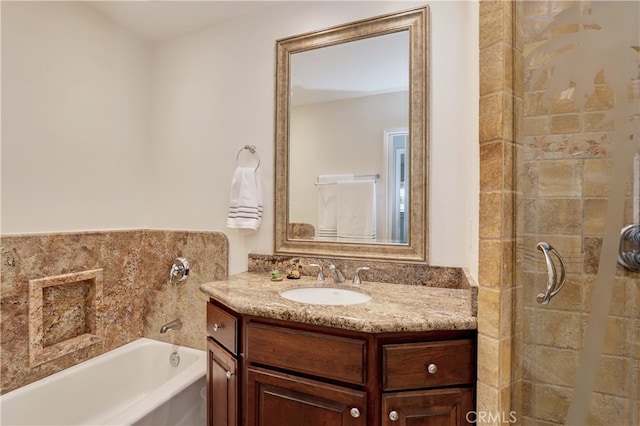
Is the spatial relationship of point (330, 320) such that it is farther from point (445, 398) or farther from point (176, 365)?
point (176, 365)

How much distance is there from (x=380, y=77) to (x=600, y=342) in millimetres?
1407

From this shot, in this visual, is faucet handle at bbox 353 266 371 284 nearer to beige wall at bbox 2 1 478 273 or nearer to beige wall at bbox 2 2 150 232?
beige wall at bbox 2 1 478 273

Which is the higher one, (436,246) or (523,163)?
(523,163)

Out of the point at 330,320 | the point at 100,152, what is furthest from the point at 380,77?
the point at 100,152

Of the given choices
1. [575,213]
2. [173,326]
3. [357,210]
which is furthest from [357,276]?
[173,326]

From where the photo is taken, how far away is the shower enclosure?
0.98 m

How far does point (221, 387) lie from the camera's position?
4.54ft

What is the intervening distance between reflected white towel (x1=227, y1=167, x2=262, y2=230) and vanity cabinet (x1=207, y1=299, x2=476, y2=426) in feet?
2.55

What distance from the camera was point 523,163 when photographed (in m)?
A: 1.04

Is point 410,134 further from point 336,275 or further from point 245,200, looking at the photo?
point 245,200

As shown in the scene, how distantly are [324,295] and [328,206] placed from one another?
0.50 meters

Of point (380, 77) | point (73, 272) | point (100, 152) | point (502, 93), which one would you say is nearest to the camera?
point (502, 93)

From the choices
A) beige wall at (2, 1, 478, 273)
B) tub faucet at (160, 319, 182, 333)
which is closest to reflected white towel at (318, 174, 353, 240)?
beige wall at (2, 1, 478, 273)

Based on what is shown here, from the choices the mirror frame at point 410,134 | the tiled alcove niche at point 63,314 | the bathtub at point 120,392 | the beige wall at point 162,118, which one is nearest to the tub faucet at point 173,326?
the bathtub at point 120,392
